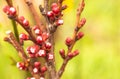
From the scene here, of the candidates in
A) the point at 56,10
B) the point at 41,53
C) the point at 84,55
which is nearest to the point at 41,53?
the point at 41,53

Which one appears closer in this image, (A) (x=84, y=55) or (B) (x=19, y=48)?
(B) (x=19, y=48)

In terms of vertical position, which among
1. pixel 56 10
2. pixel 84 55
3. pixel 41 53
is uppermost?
pixel 84 55

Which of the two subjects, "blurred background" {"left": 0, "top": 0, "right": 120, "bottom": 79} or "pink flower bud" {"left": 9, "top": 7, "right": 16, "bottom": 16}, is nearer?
"pink flower bud" {"left": 9, "top": 7, "right": 16, "bottom": 16}

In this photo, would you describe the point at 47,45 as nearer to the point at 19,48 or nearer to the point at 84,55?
the point at 19,48

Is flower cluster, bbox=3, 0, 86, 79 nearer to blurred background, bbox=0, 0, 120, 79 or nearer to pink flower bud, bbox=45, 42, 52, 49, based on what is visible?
pink flower bud, bbox=45, 42, 52, 49

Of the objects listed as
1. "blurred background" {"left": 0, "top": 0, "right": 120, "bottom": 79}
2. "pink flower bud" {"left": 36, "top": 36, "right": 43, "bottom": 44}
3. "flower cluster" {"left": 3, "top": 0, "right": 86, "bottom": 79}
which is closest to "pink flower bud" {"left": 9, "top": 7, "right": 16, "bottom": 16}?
"flower cluster" {"left": 3, "top": 0, "right": 86, "bottom": 79}

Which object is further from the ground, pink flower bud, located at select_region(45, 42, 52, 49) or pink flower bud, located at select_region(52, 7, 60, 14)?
pink flower bud, located at select_region(52, 7, 60, 14)

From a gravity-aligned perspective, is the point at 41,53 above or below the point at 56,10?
below

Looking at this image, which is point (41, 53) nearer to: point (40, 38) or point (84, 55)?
point (40, 38)

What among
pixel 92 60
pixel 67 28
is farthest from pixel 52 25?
pixel 67 28

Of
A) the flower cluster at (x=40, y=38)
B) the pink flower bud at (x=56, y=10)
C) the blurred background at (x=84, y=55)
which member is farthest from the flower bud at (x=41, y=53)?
the blurred background at (x=84, y=55)

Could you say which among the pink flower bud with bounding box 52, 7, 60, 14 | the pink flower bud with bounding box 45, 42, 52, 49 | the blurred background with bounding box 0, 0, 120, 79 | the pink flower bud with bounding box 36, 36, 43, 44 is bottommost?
the pink flower bud with bounding box 45, 42, 52, 49
